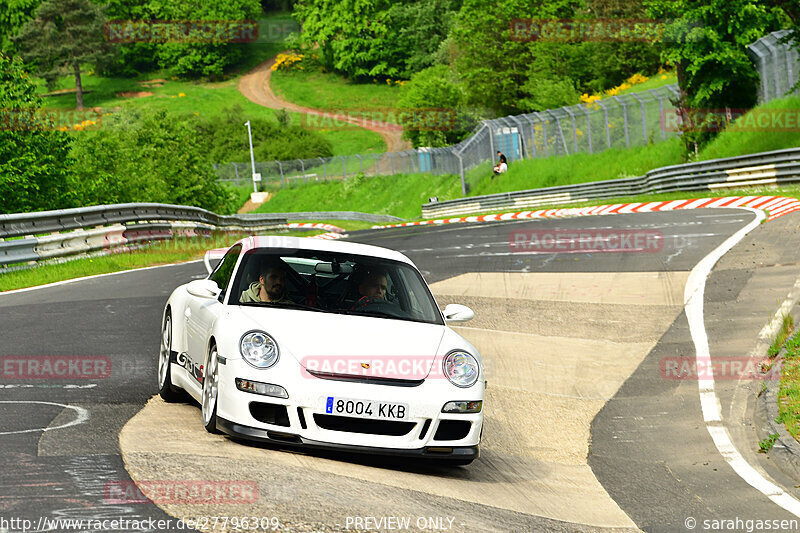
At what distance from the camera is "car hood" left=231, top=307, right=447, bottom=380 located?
6.62m

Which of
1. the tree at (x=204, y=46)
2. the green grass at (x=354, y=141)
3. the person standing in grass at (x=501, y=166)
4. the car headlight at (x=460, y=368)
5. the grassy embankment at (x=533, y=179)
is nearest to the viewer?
the car headlight at (x=460, y=368)

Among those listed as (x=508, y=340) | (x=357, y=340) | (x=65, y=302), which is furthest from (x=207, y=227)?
(x=357, y=340)

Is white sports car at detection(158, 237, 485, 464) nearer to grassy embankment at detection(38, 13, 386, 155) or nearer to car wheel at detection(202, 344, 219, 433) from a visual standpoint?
car wheel at detection(202, 344, 219, 433)

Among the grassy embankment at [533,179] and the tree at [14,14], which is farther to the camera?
the tree at [14,14]

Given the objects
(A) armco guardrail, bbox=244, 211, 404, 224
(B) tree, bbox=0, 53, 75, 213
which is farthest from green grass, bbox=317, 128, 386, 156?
(B) tree, bbox=0, 53, 75, 213

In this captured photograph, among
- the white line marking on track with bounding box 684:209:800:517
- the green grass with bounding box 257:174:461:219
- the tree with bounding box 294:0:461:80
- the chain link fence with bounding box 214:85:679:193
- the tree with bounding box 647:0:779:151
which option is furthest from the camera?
the tree with bounding box 294:0:461:80

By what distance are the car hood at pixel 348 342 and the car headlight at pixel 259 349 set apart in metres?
0.05

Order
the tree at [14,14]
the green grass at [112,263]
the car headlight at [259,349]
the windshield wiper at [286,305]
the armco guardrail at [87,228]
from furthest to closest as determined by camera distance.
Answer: the tree at [14,14] < the armco guardrail at [87,228] < the green grass at [112,263] < the windshield wiper at [286,305] < the car headlight at [259,349]

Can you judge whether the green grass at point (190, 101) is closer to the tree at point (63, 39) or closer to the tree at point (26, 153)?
the tree at point (63, 39)

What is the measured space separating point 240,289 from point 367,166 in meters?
69.7

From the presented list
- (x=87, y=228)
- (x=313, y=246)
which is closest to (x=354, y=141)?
(x=87, y=228)

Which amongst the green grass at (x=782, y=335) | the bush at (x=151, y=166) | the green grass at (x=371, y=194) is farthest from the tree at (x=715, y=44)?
the green grass at (x=782, y=335)

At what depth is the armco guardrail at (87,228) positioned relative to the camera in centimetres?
1797

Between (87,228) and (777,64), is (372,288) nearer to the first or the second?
(87,228)
